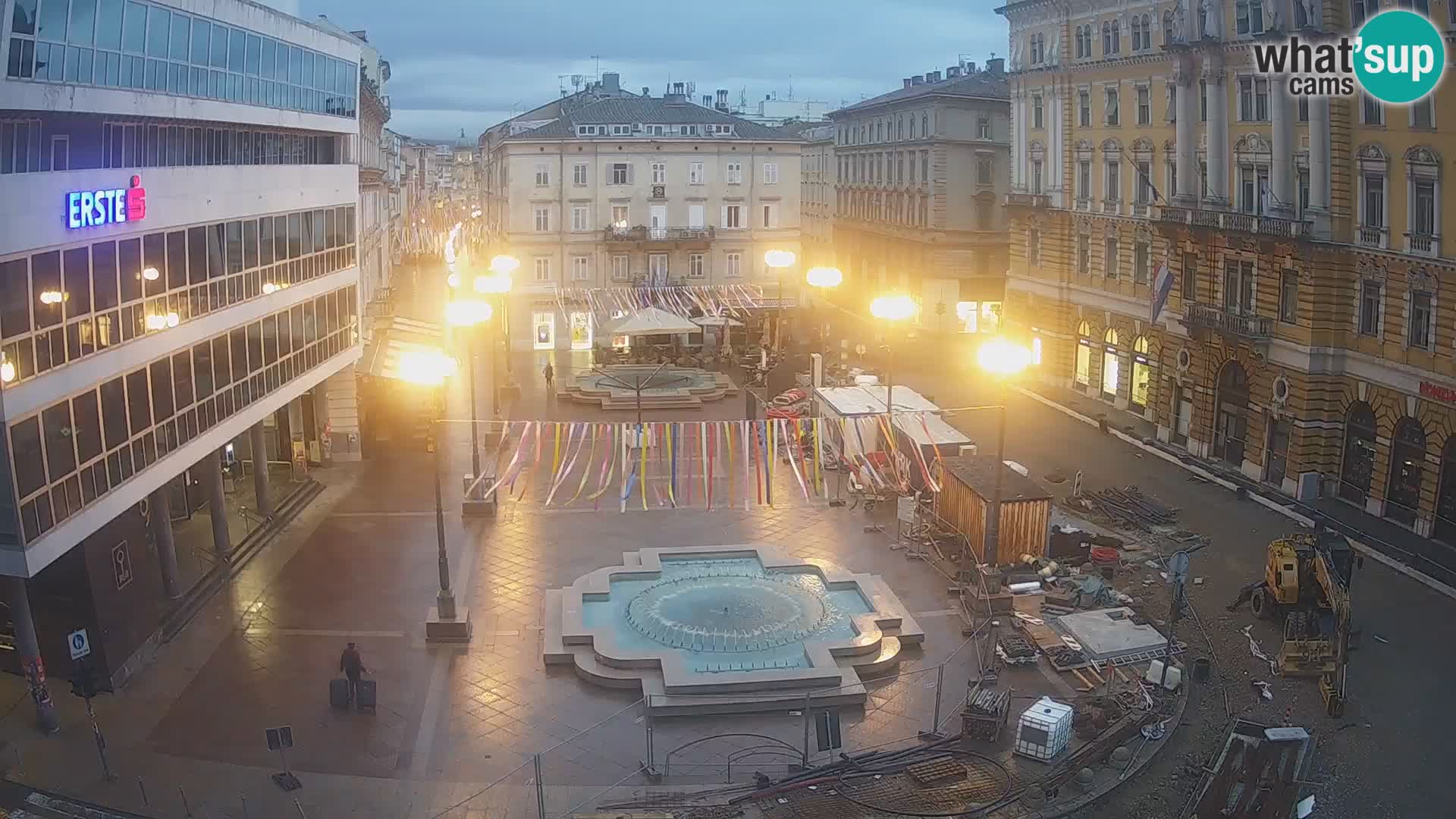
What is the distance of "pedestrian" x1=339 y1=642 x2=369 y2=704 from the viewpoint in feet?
77.1

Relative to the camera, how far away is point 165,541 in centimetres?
2816

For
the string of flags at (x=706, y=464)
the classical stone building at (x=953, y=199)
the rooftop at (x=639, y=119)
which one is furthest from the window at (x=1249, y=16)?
the rooftop at (x=639, y=119)

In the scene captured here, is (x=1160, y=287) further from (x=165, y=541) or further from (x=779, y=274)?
(x=779, y=274)

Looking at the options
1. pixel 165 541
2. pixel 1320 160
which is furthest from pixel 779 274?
pixel 165 541

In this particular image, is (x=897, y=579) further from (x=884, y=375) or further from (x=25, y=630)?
(x=884, y=375)

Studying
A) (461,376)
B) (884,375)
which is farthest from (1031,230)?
(461,376)

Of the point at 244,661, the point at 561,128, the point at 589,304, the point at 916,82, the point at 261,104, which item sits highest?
the point at 916,82

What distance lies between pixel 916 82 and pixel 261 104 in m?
65.9

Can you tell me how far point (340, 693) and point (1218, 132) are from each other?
1283 inches

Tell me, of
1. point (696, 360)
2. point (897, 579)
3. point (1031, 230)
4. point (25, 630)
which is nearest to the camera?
point (25, 630)

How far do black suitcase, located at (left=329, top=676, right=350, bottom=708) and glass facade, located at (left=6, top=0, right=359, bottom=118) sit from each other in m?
11.1

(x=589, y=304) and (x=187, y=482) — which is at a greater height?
(x=589, y=304)

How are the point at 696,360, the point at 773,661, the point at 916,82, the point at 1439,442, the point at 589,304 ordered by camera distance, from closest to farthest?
the point at 773,661
the point at 1439,442
the point at 696,360
the point at 589,304
the point at 916,82

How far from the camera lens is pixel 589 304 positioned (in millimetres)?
69250
